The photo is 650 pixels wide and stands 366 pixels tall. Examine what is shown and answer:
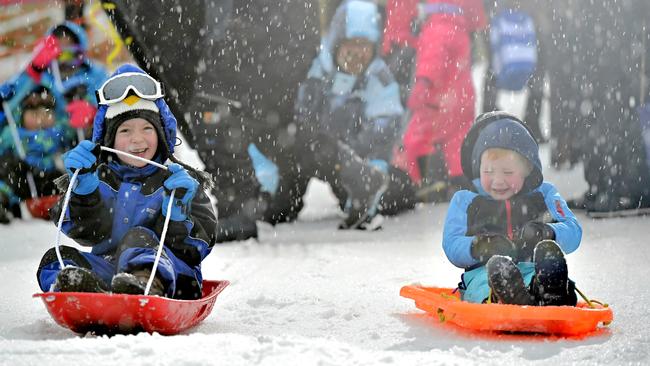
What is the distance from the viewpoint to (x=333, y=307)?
3.58 metres

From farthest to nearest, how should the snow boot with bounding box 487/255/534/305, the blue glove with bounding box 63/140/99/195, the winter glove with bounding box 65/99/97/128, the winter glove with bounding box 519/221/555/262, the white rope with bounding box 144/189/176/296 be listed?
1. the winter glove with bounding box 65/99/97/128
2. the winter glove with bounding box 519/221/555/262
3. the blue glove with bounding box 63/140/99/195
4. the snow boot with bounding box 487/255/534/305
5. the white rope with bounding box 144/189/176/296

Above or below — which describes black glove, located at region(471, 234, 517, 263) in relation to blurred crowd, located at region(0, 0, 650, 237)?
below

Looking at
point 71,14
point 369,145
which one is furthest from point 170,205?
point 71,14

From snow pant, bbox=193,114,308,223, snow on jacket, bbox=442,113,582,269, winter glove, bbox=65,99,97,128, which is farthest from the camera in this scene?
winter glove, bbox=65,99,97,128

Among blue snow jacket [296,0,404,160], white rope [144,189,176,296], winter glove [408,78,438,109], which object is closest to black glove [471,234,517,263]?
white rope [144,189,176,296]

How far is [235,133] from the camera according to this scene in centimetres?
567

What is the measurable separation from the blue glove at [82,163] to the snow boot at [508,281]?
1434 millimetres

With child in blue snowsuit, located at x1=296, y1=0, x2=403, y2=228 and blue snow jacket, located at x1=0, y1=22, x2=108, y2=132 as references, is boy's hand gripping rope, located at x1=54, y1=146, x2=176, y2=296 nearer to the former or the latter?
child in blue snowsuit, located at x1=296, y1=0, x2=403, y2=228

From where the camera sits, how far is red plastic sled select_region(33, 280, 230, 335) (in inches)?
105

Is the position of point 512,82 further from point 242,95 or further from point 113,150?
point 113,150

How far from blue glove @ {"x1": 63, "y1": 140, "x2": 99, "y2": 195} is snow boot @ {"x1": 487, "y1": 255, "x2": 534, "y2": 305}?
4.71 feet

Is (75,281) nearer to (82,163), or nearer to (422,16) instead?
(82,163)

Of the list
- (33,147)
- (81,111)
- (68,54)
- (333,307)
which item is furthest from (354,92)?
(333,307)

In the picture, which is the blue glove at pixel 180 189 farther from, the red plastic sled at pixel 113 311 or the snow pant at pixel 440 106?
the snow pant at pixel 440 106
